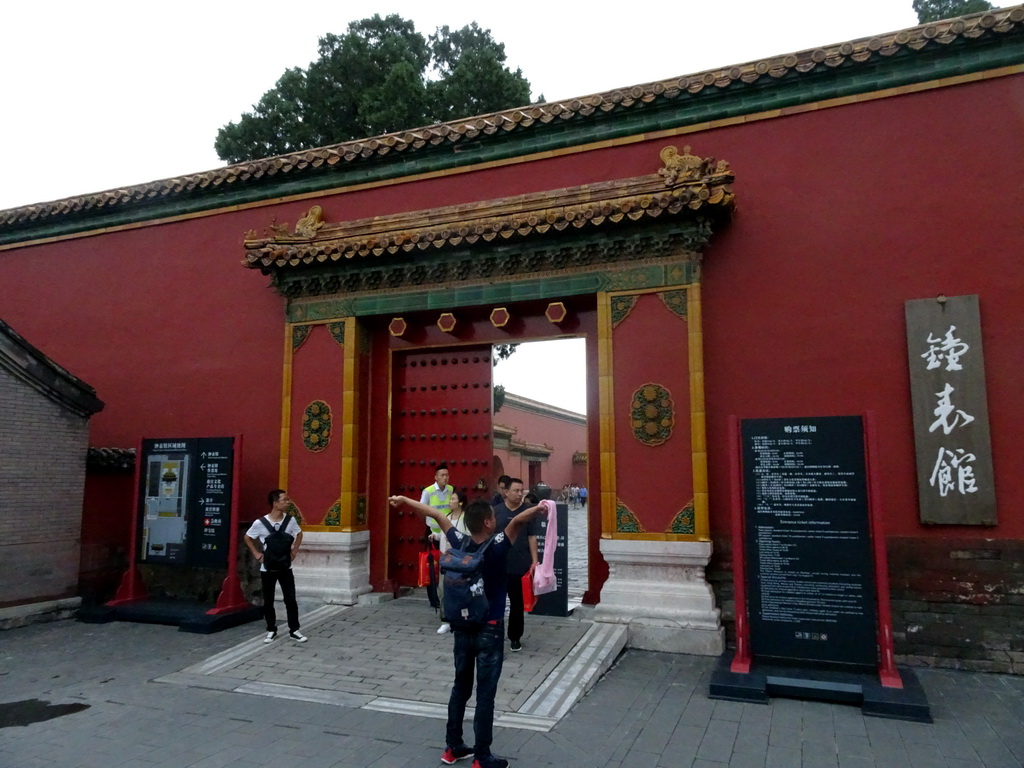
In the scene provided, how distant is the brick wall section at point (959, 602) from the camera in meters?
5.88

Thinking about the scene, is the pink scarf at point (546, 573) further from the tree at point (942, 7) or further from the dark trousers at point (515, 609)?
the tree at point (942, 7)

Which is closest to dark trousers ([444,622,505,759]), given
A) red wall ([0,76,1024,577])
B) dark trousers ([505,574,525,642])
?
dark trousers ([505,574,525,642])

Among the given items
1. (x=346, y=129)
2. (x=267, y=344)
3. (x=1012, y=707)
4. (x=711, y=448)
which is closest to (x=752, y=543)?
(x=711, y=448)

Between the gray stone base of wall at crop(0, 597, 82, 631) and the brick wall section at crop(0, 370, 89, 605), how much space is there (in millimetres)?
92

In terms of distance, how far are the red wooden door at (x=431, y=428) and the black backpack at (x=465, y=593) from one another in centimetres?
421

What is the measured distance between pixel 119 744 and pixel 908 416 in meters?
6.85

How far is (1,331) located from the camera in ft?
26.3

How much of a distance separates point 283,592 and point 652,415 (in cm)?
406

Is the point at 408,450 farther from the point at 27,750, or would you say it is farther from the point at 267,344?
the point at 27,750

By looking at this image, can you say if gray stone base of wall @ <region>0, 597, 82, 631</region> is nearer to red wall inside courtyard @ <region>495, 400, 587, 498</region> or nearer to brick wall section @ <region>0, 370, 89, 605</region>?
brick wall section @ <region>0, 370, 89, 605</region>

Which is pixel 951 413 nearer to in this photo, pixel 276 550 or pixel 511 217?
pixel 511 217

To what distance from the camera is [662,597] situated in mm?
6543

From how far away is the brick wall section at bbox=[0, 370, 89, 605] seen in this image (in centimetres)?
802

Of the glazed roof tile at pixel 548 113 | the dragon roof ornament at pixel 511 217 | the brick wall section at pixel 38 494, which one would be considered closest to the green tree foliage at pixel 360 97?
the glazed roof tile at pixel 548 113
